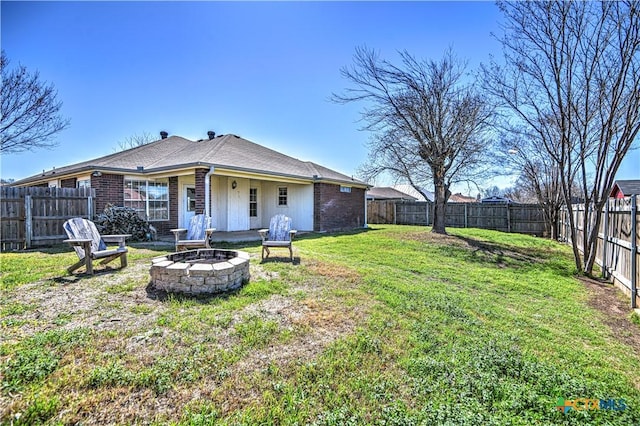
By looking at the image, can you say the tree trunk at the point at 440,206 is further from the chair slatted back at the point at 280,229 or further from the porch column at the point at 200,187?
the porch column at the point at 200,187

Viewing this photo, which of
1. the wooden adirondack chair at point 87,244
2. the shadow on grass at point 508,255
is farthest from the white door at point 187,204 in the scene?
the shadow on grass at point 508,255

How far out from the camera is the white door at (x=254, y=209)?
47.3ft

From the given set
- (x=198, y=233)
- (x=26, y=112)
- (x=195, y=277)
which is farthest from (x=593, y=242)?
(x=26, y=112)

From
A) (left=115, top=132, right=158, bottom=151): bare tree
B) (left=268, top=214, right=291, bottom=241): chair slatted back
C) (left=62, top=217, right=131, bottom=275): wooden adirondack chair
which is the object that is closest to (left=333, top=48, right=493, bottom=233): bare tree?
(left=268, top=214, right=291, bottom=241): chair slatted back

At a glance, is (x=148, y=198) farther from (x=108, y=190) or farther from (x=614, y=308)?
(x=614, y=308)

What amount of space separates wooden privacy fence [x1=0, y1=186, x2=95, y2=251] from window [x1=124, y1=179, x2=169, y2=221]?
141 cm

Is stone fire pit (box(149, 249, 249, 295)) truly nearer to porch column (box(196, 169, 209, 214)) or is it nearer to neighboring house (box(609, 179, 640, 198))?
porch column (box(196, 169, 209, 214))

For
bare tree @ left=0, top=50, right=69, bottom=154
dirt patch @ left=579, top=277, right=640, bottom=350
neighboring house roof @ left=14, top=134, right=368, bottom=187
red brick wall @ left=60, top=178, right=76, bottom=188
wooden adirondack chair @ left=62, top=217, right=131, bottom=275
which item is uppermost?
bare tree @ left=0, top=50, right=69, bottom=154

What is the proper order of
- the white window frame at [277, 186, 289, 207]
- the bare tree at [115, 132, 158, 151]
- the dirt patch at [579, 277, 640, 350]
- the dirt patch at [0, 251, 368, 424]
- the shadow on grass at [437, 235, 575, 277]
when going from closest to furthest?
the dirt patch at [0, 251, 368, 424]
the dirt patch at [579, 277, 640, 350]
the shadow on grass at [437, 235, 575, 277]
the white window frame at [277, 186, 289, 207]
the bare tree at [115, 132, 158, 151]

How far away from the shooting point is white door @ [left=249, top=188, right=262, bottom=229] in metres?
14.4

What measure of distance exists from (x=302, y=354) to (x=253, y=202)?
39.5 ft

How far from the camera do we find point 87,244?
17.3 ft

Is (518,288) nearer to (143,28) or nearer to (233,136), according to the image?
(143,28)

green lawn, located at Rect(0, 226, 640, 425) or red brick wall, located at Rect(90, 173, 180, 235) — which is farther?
red brick wall, located at Rect(90, 173, 180, 235)
